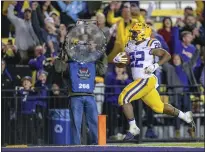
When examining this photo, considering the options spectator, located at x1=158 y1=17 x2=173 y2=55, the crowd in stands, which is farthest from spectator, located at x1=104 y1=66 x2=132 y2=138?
spectator, located at x1=158 y1=17 x2=173 y2=55

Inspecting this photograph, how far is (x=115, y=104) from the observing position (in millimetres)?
16156

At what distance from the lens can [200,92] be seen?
650 inches

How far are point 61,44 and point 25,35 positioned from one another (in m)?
1.04

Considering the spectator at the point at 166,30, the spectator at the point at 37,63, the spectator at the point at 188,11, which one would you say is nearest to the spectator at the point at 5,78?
the spectator at the point at 37,63

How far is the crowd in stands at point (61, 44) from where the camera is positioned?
16016 millimetres

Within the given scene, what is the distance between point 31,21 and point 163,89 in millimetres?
3099

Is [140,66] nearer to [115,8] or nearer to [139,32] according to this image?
[139,32]

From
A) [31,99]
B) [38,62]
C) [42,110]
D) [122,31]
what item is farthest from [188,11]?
[31,99]

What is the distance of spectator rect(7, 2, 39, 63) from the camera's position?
1733cm

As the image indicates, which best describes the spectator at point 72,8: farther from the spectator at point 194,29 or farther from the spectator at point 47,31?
the spectator at point 194,29

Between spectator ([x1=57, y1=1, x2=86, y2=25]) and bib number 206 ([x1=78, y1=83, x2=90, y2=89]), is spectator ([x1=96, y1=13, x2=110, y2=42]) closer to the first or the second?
spectator ([x1=57, y1=1, x2=86, y2=25])

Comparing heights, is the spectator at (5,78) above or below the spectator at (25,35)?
below

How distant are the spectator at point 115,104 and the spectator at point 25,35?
1968mm

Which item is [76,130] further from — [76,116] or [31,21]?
[31,21]
